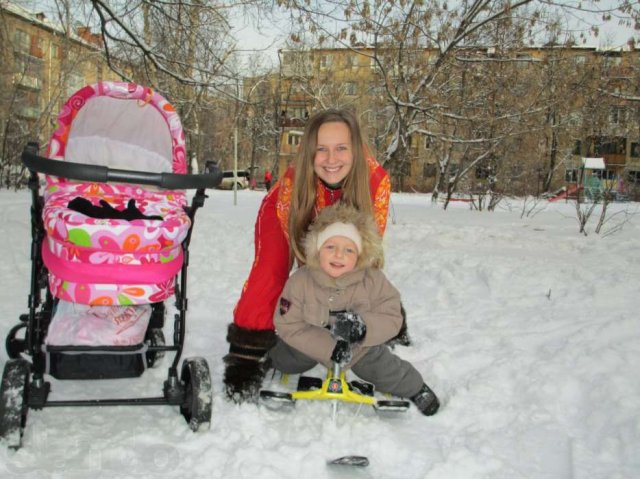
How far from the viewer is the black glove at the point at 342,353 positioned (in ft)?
8.04

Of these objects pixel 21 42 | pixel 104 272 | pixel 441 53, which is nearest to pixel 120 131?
pixel 104 272

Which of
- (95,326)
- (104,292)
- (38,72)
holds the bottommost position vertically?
(95,326)

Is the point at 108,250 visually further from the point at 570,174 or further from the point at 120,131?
the point at 570,174

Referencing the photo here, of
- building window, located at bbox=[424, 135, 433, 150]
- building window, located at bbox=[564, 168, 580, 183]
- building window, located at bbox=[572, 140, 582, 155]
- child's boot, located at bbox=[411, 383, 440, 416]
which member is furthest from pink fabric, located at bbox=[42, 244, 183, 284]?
building window, located at bbox=[564, 168, 580, 183]

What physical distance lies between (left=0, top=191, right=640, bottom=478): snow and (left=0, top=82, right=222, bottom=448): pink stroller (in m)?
0.19

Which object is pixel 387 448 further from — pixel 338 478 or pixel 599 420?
pixel 599 420

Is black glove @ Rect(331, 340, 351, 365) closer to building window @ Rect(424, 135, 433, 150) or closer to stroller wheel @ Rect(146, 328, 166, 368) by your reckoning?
stroller wheel @ Rect(146, 328, 166, 368)

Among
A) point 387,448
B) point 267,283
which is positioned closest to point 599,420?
point 387,448

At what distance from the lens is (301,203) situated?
119 inches

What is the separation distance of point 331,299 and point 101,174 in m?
1.12

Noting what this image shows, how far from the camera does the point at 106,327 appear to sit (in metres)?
2.28

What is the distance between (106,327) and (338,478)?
107 centimetres

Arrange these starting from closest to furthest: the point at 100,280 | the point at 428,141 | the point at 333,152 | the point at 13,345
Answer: the point at 100,280 < the point at 13,345 < the point at 333,152 < the point at 428,141

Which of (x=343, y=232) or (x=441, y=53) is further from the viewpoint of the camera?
(x=441, y=53)
